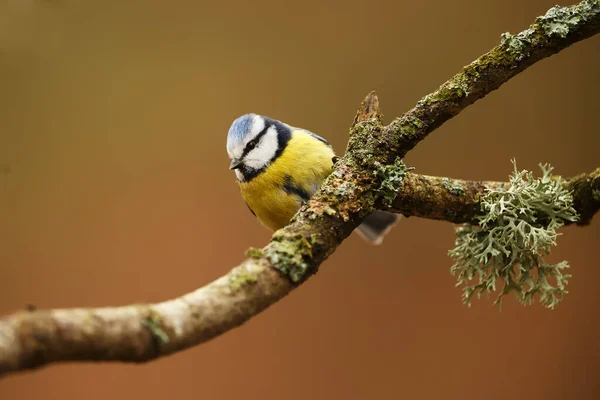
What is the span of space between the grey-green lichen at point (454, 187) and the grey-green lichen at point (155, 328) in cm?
68

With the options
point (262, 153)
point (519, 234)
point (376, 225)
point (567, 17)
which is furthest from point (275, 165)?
point (567, 17)

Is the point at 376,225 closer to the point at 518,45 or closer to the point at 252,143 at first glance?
the point at 252,143

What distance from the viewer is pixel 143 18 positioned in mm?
1921

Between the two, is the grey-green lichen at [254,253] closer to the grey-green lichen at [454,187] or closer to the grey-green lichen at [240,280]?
the grey-green lichen at [240,280]

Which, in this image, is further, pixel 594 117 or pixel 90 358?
pixel 594 117

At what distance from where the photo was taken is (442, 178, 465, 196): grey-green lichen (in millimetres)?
1043

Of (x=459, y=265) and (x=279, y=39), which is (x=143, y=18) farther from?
(x=459, y=265)

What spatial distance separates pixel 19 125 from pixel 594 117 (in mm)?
2002

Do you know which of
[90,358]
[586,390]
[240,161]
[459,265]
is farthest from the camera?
[586,390]

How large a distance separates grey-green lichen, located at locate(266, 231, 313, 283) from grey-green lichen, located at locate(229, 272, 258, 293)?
0.04m

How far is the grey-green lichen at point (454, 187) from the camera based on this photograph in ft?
3.42

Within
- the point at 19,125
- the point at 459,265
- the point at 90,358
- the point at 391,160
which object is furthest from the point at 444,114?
the point at 19,125

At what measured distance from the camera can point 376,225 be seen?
1.35m

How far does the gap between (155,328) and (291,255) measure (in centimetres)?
20
